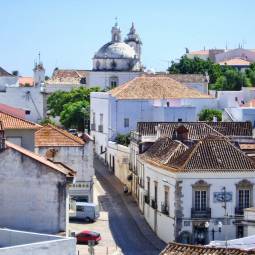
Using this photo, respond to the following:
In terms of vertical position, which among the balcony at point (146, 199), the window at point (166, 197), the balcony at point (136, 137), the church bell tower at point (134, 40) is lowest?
the balcony at point (146, 199)

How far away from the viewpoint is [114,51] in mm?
124812

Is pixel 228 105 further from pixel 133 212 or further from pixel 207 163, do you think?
pixel 207 163

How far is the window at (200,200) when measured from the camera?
165 ft

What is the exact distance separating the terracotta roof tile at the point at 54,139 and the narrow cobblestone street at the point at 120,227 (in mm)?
4319

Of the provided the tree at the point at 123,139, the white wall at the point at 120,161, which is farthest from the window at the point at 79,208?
the tree at the point at 123,139

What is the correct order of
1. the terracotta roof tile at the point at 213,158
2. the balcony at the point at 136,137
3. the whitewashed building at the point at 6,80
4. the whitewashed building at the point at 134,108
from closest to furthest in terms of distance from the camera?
the terracotta roof tile at the point at 213,158
the balcony at the point at 136,137
the whitewashed building at the point at 134,108
the whitewashed building at the point at 6,80

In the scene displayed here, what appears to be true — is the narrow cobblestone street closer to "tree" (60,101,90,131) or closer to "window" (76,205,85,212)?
"window" (76,205,85,212)

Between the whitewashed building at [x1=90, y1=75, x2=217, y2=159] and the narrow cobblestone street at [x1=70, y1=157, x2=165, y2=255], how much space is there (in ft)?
47.4

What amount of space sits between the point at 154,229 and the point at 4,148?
17908 mm

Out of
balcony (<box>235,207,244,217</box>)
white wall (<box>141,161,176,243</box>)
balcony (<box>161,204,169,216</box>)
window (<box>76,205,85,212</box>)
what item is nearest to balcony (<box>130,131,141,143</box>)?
white wall (<box>141,161,176,243</box>)

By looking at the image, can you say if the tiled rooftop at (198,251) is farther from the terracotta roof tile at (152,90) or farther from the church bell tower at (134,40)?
the church bell tower at (134,40)

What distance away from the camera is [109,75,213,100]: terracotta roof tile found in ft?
283

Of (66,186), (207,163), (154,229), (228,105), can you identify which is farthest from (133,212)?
(228,105)

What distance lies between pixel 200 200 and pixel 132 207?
1088 centimetres
